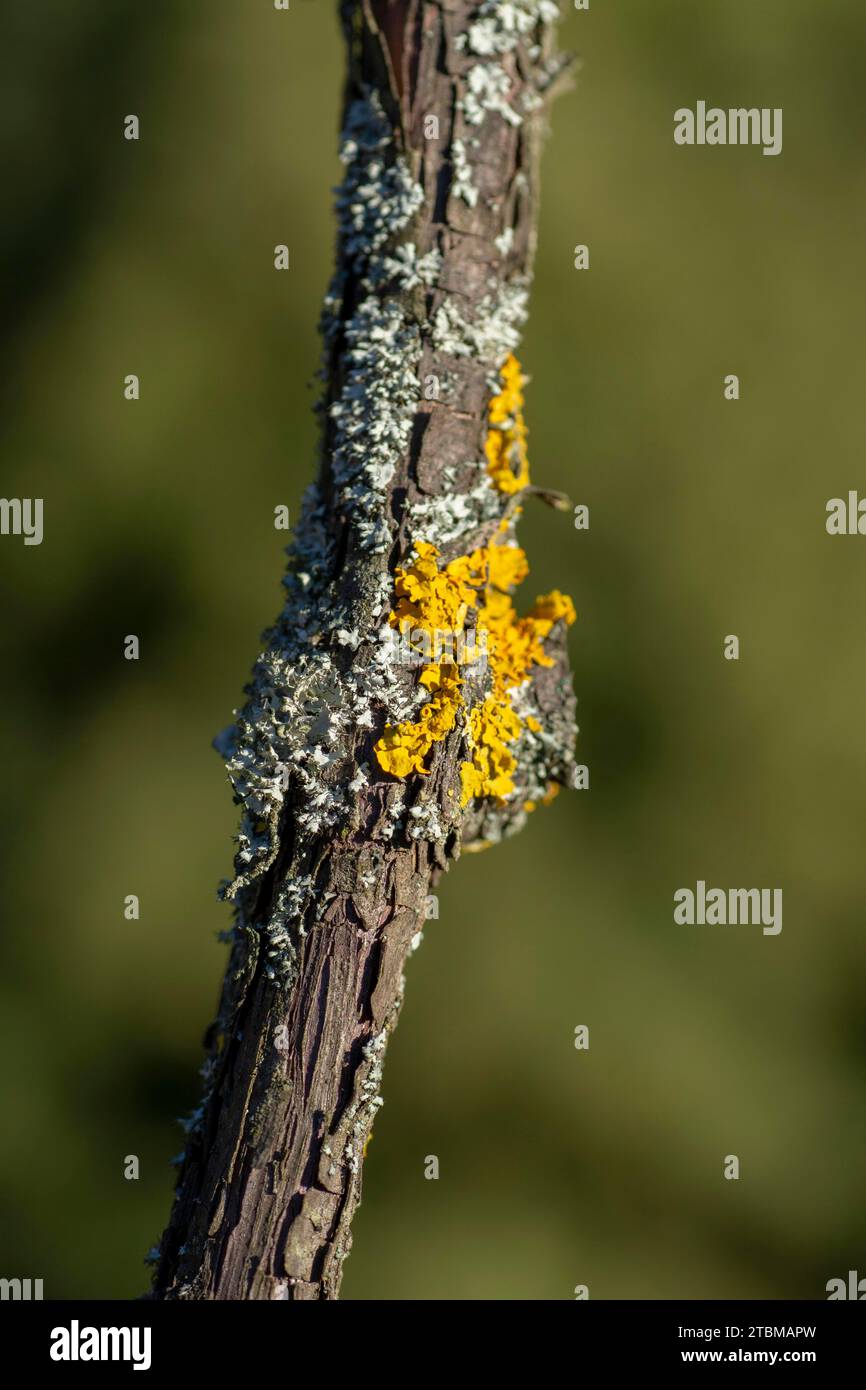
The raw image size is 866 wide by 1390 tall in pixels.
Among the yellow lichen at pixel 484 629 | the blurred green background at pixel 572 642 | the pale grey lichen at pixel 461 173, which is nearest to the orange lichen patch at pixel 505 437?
the yellow lichen at pixel 484 629

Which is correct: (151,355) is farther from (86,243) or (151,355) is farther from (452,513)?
(452,513)

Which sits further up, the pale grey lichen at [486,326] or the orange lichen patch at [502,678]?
the pale grey lichen at [486,326]

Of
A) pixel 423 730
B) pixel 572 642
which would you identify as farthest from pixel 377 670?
pixel 572 642

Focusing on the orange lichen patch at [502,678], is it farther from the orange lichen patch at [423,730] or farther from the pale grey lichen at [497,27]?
the pale grey lichen at [497,27]

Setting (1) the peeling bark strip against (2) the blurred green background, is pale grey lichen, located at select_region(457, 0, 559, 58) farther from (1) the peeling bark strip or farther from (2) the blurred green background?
(2) the blurred green background

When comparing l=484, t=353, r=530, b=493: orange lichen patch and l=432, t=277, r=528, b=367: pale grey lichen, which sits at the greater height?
l=432, t=277, r=528, b=367: pale grey lichen

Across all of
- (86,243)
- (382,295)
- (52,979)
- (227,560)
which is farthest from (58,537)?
(382,295)

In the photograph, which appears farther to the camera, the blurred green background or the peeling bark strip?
the blurred green background

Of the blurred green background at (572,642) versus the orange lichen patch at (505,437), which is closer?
the orange lichen patch at (505,437)

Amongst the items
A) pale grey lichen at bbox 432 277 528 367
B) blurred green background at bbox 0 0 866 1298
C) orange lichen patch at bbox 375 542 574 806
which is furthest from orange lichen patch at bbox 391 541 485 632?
blurred green background at bbox 0 0 866 1298

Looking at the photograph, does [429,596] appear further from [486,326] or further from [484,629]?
[486,326]
